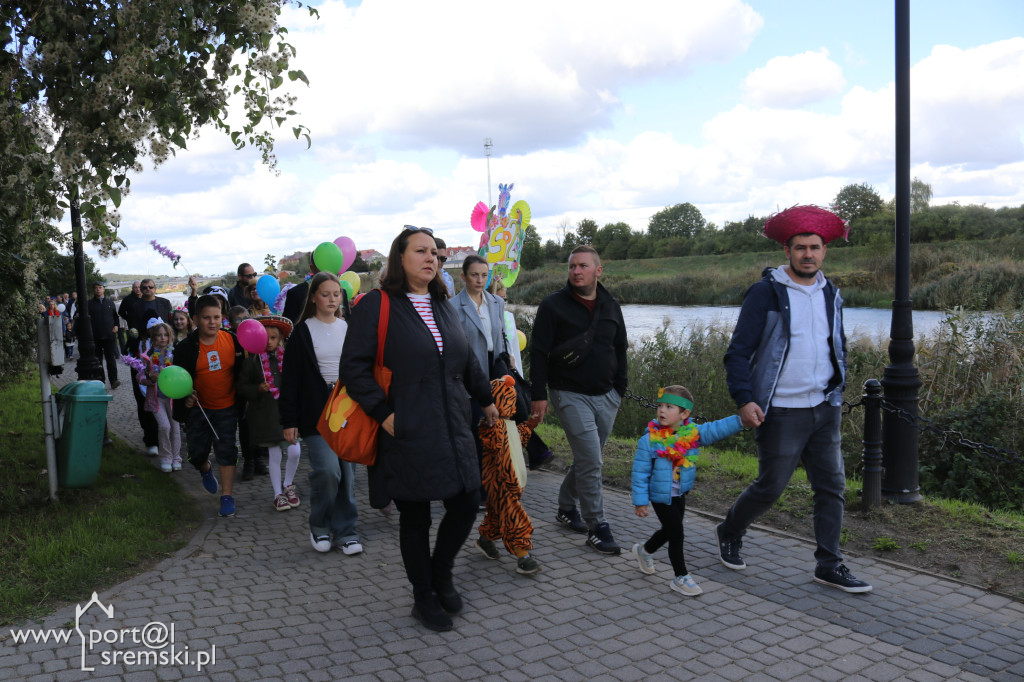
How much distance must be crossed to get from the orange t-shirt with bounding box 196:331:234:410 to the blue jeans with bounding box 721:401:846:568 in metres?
4.34

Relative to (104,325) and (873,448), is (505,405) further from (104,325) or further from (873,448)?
(104,325)

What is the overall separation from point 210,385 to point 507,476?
305 centimetres

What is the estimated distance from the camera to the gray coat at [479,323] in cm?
544

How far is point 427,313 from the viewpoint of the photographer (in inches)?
163

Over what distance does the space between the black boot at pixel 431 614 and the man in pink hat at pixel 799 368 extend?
199cm

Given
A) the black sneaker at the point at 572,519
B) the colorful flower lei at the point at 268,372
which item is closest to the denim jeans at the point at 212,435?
the colorful flower lei at the point at 268,372

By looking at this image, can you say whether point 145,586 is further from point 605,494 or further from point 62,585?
point 605,494

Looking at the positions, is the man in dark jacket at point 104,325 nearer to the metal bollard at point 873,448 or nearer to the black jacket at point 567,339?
the black jacket at point 567,339

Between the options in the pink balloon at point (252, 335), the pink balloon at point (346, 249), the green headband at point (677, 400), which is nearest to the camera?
the green headband at point (677, 400)

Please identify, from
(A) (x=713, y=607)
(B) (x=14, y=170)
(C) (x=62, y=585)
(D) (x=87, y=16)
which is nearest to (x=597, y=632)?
(A) (x=713, y=607)

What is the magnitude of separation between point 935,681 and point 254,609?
137 inches

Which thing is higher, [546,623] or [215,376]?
[215,376]

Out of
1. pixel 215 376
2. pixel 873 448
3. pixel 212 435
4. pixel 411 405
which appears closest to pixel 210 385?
pixel 215 376

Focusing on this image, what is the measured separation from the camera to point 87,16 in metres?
5.57
